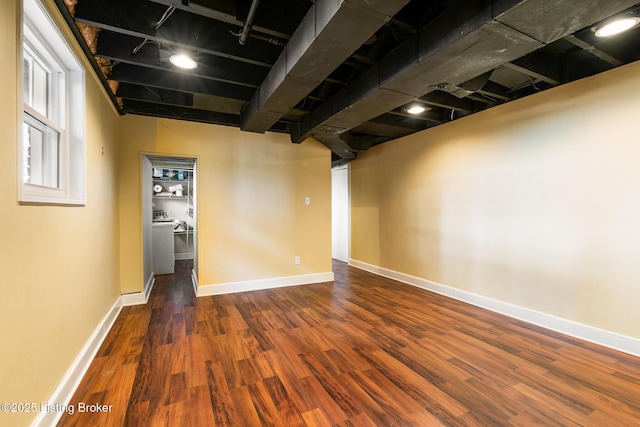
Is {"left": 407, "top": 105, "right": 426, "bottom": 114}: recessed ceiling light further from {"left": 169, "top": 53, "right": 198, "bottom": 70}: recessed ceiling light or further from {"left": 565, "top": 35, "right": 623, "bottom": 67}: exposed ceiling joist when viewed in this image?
{"left": 169, "top": 53, "right": 198, "bottom": 70}: recessed ceiling light

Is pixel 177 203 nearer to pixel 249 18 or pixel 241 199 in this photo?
pixel 241 199

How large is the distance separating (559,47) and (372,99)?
5.63ft

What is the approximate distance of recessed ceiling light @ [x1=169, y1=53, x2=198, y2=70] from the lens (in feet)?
7.35

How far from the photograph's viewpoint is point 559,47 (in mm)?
2465

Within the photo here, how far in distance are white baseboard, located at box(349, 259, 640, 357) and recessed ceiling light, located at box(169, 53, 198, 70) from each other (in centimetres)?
400

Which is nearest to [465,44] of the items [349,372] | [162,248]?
[349,372]

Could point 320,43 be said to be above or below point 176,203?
above

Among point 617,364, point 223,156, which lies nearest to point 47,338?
Answer: point 223,156

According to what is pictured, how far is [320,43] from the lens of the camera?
1806 mm

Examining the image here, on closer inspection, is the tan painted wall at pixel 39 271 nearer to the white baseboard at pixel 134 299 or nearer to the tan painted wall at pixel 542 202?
the white baseboard at pixel 134 299

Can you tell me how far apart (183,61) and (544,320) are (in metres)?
4.24

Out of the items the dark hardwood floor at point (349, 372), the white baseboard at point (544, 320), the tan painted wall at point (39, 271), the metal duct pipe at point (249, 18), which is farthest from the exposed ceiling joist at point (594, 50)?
the tan painted wall at point (39, 271)

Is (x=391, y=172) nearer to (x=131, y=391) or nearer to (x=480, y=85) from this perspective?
(x=480, y=85)

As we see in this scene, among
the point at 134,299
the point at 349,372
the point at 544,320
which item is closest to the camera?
the point at 349,372
